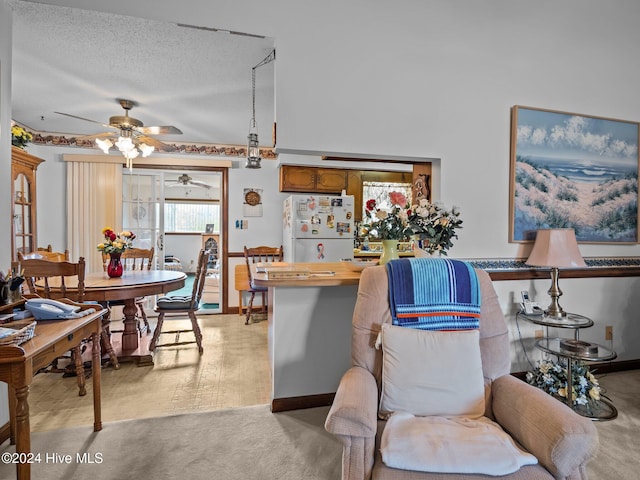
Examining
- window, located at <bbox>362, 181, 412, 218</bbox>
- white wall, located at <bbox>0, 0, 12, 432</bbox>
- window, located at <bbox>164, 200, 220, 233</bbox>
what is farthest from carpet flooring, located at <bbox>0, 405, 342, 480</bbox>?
window, located at <bbox>164, 200, 220, 233</bbox>

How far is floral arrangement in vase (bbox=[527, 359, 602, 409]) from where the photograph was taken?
2.17 metres

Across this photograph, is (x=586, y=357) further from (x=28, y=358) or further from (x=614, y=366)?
(x=28, y=358)

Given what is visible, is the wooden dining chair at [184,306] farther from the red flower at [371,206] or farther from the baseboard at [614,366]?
the baseboard at [614,366]

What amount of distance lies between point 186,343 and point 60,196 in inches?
113

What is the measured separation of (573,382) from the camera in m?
2.21

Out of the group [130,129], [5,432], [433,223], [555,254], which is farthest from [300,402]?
[130,129]

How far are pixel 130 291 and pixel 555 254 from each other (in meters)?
3.30

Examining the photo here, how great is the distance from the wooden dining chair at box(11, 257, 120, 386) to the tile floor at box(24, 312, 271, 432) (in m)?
0.31

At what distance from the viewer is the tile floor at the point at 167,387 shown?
86.3 inches

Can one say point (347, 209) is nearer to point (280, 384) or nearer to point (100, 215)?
point (280, 384)

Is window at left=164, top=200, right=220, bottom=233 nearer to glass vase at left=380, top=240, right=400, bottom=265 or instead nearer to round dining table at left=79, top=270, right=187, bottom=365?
round dining table at left=79, top=270, right=187, bottom=365

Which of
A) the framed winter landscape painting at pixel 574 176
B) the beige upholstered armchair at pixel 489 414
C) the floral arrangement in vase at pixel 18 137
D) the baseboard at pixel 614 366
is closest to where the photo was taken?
the beige upholstered armchair at pixel 489 414

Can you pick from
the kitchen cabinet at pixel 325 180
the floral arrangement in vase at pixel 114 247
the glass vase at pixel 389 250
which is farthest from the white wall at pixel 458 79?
the kitchen cabinet at pixel 325 180

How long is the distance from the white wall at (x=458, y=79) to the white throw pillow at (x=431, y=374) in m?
1.22
